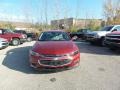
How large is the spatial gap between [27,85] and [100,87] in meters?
2.12

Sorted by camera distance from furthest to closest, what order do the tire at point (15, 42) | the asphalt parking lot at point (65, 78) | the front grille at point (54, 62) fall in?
1. the tire at point (15, 42)
2. the front grille at point (54, 62)
3. the asphalt parking lot at point (65, 78)

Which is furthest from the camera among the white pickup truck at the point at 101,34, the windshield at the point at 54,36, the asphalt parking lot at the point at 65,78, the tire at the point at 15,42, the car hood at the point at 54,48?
the tire at the point at 15,42

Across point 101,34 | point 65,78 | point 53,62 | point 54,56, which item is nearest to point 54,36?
point 54,56

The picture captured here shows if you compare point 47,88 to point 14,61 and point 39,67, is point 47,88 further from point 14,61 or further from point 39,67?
point 14,61

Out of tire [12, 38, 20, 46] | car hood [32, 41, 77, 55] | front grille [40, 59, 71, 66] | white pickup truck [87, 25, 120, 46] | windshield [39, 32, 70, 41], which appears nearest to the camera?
front grille [40, 59, 71, 66]

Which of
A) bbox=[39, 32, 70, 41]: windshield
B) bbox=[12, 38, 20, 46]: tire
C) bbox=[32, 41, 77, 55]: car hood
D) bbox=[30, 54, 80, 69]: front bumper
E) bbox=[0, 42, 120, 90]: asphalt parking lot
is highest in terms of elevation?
bbox=[39, 32, 70, 41]: windshield

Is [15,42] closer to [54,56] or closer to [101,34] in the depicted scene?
[101,34]

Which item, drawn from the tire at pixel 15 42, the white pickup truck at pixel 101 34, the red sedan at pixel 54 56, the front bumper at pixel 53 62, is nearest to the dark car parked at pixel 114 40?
the white pickup truck at pixel 101 34

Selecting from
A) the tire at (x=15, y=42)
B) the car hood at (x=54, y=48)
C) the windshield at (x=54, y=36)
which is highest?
the windshield at (x=54, y=36)

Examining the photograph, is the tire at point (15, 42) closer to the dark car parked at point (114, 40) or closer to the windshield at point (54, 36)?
the dark car parked at point (114, 40)

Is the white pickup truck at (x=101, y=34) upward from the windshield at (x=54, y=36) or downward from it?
downward

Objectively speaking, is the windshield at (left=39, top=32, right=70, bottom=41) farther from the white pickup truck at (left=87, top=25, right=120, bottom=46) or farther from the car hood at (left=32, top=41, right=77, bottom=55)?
the white pickup truck at (left=87, top=25, right=120, bottom=46)

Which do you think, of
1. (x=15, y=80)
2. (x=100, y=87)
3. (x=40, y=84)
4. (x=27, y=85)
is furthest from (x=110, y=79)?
(x=15, y=80)

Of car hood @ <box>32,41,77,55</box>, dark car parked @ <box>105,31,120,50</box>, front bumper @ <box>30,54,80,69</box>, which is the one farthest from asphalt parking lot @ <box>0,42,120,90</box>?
dark car parked @ <box>105,31,120,50</box>
